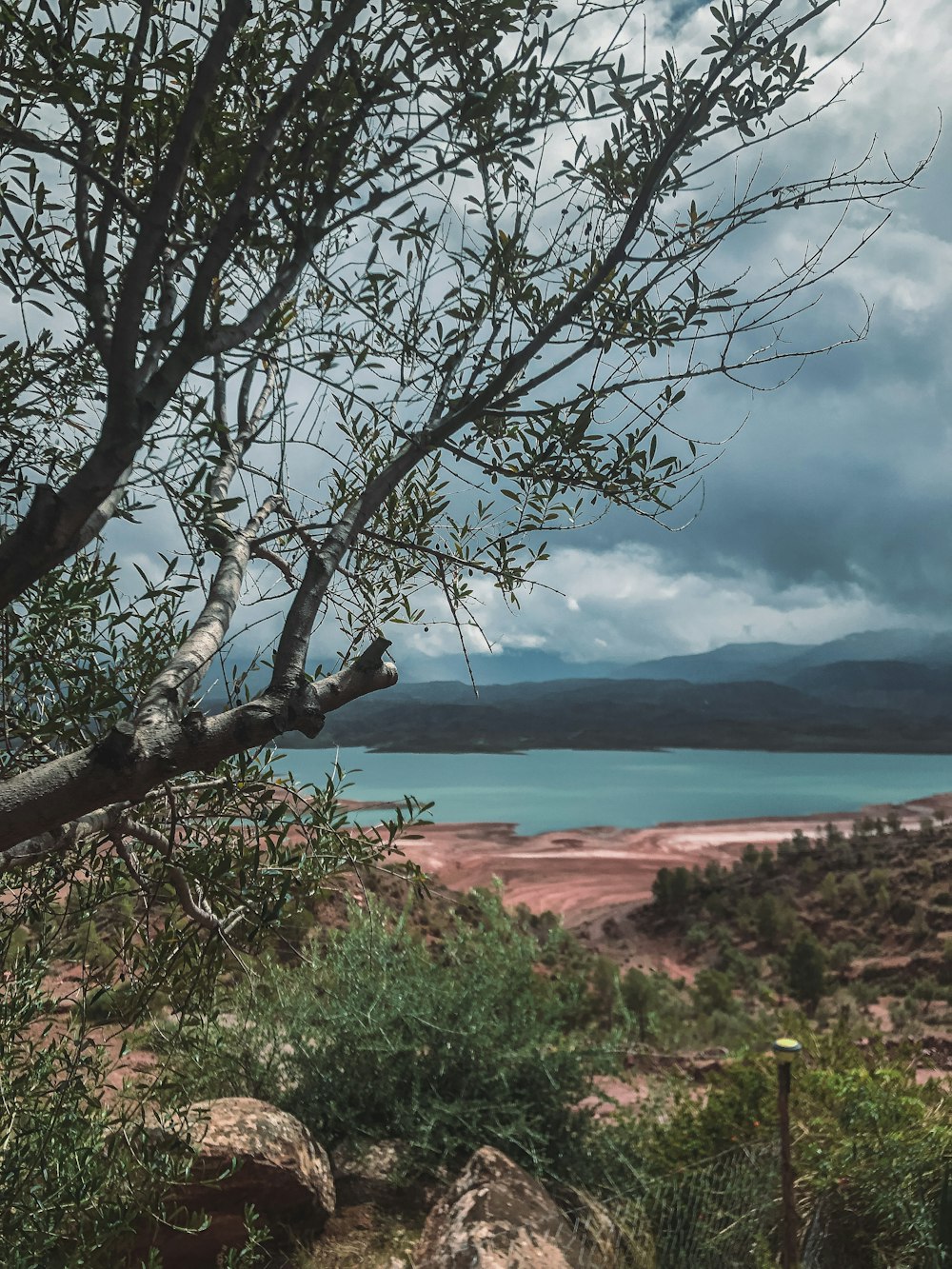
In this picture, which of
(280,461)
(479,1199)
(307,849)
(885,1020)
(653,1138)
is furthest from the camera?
(885,1020)

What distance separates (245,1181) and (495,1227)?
1.50 meters

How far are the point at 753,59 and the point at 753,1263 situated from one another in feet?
16.8

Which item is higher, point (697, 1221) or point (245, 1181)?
point (245, 1181)

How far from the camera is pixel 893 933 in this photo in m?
22.1

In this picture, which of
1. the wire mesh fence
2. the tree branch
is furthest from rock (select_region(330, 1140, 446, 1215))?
the tree branch

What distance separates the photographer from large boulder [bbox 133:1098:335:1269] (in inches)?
178

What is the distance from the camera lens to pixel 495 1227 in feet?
13.5

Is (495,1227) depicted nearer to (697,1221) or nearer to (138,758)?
(697,1221)

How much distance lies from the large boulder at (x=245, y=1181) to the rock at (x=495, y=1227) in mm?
854

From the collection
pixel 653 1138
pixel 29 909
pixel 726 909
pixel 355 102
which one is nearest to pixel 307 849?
pixel 29 909

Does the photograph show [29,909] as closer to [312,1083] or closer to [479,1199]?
[479,1199]

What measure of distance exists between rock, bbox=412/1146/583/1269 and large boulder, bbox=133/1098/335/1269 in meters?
0.85

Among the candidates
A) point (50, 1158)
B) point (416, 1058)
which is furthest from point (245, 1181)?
point (50, 1158)

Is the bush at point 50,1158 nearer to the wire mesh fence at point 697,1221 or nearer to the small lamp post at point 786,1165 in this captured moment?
the wire mesh fence at point 697,1221
